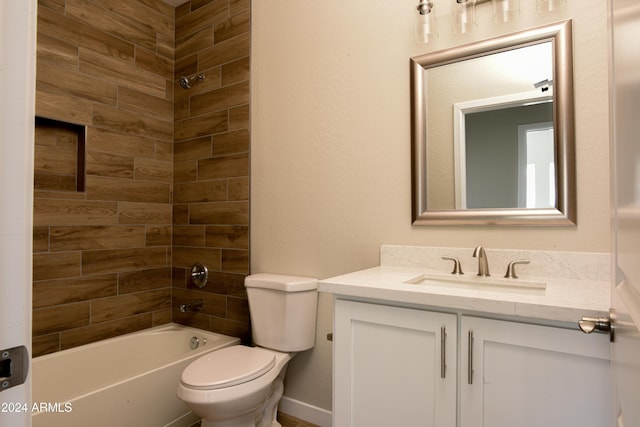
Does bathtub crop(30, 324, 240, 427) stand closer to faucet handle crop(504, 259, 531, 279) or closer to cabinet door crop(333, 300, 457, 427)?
cabinet door crop(333, 300, 457, 427)

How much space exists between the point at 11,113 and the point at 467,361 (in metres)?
1.14

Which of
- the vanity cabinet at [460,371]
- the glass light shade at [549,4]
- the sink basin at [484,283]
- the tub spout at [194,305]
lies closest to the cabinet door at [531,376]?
the vanity cabinet at [460,371]

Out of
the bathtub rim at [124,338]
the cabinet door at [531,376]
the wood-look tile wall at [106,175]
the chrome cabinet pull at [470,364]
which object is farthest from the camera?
the wood-look tile wall at [106,175]

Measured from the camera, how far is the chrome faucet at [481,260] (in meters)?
1.44

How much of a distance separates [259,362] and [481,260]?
1.11 metres

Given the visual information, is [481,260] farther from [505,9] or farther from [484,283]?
[505,9]

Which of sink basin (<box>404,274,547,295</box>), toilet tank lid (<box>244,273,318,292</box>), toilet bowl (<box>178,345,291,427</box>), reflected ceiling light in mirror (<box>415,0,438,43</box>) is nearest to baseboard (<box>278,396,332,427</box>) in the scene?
toilet bowl (<box>178,345,291,427</box>)

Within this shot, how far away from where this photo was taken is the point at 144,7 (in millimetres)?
2453

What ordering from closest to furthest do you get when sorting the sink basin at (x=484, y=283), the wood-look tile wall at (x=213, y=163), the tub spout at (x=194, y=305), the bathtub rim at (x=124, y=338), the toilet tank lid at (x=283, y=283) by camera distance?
the sink basin at (x=484, y=283)
the bathtub rim at (x=124, y=338)
the toilet tank lid at (x=283, y=283)
the wood-look tile wall at (x=213, y=163)
the tub spout at (x=194, y=305)

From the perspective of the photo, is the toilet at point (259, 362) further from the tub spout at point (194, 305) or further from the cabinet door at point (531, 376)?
the cabinet door at point (531, 376)

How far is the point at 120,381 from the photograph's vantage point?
162 cm

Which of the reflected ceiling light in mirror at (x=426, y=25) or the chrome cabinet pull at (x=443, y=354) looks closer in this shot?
the chrome cabinet pull at (x=443, y=354)

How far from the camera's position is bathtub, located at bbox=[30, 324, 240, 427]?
4.89 ft

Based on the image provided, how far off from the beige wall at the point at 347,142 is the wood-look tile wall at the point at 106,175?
809mm
